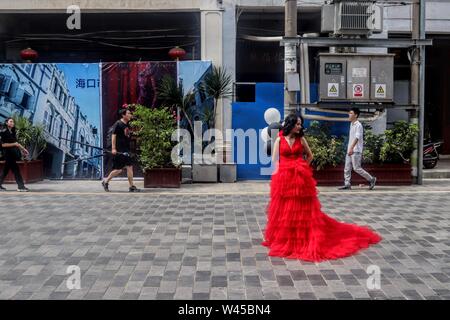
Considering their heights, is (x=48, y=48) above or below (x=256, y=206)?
above

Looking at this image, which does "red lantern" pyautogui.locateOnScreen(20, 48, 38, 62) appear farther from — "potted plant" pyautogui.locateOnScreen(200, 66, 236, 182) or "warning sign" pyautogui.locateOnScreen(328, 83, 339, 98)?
"warning sign" pyautogui.locateOnScreen(328, 83, 339, 98)

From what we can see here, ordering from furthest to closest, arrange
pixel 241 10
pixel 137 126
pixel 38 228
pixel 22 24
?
pixel 22 24 → pixel 241 10 → pixel 137 126 → pixel 38 228

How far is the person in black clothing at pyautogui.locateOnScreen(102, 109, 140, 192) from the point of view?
11688 mm

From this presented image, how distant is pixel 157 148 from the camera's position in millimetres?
12305

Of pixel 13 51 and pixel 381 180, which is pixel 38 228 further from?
pixel 13 51

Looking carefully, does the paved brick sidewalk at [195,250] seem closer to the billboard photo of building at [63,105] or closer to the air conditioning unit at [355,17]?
the billboard photo of building at [63,105]

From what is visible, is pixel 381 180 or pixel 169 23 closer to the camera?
pixel 381 180

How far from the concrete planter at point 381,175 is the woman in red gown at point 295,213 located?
5.57 meters

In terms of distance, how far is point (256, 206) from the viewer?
10211 mm

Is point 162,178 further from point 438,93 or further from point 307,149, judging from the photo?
point 438,93

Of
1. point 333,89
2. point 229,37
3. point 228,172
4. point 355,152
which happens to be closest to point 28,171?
point 228,172
